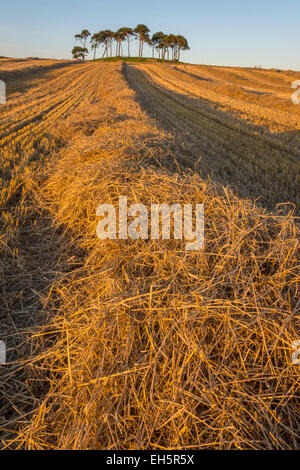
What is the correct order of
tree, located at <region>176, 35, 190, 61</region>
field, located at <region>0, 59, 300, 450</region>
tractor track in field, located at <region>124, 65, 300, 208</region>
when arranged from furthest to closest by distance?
tree, located at <region>176, 35, 190, 61</region>, tractor track in field, located at <region>124, 65, 300, 208</region>, field, located at <region>0, 59, 300, 450</region>

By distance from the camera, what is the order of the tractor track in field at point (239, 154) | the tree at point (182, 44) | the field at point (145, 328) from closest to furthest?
the field at point (145, 328), the tractor track in field at point (239, 154), the tree at point (182, 44)

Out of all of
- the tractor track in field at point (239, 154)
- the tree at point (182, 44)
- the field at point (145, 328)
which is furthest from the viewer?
the tree at point (182, 44)

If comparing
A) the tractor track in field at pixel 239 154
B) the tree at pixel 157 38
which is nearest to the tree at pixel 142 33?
the tree at pixel 157 38

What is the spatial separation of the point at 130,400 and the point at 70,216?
7.38 ft

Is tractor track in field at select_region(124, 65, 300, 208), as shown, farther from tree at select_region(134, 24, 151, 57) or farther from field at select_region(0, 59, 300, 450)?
tree at select_region(134, 24, 151, 57)

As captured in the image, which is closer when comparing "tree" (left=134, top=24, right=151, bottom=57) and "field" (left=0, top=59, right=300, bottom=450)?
"field" (left=0, top=59, right=300, bottom=450)

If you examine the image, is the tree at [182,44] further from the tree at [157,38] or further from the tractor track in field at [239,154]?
the tractor track in field at [239,154]

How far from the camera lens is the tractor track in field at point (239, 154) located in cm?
483

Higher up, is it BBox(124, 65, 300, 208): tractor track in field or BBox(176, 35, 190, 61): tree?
BBox(176, 35, 190, 61): tree

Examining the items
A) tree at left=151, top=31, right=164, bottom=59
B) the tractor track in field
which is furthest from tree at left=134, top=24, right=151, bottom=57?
the tractor track in field

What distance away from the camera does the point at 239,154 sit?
6727 mm

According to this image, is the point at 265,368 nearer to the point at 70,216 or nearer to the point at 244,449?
the point at 244,449

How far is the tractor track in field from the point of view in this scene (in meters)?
4.83

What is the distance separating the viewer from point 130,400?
1.36m
